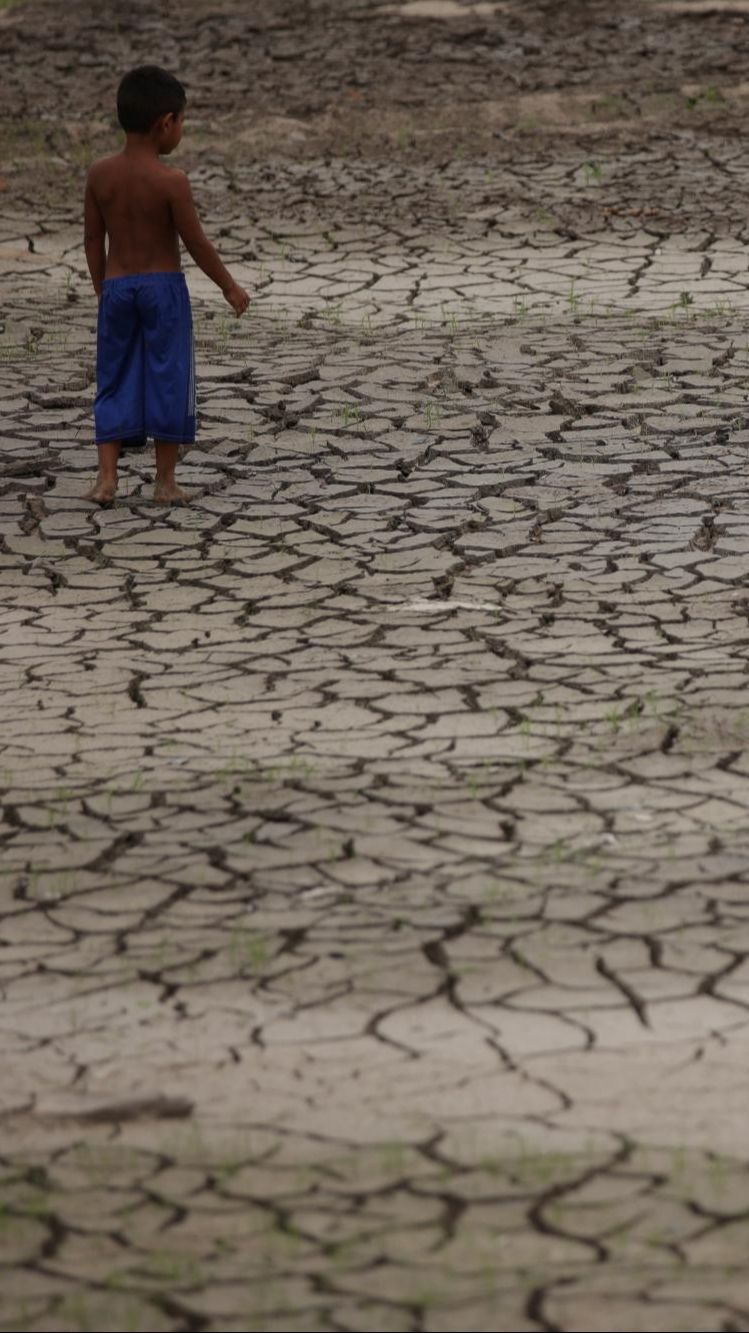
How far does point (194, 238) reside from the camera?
5773mm

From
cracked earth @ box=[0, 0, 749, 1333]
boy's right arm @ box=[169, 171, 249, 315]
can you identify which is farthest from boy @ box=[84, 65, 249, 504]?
cracked earth @ box=[0, 0, 749, 1333]

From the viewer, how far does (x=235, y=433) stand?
6840 mm

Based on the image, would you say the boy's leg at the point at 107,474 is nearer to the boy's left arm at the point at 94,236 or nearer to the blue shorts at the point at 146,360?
the blue shorts at the point at 146,360

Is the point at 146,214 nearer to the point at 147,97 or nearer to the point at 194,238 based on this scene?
the point at 194,238

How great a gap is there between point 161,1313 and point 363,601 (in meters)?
2.90

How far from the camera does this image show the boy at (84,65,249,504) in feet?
18.9

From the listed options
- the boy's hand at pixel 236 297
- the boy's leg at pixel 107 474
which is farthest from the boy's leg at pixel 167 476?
the boy's hand at pixel 236 297

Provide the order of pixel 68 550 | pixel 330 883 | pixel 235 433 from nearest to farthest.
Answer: pixel 330 883 < pixel 68 550 < pixel 235 433

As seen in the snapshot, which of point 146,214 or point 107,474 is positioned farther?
point 107,474

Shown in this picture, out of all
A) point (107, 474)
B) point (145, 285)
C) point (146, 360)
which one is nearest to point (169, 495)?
point (107, 474)

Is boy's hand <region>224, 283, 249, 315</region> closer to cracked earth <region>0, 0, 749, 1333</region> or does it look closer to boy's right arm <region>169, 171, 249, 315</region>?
boy's right arm <region>169, 171, 249, 315</region>

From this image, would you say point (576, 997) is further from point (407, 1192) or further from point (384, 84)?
point (384, 84)

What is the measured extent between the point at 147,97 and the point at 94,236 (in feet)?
1.50

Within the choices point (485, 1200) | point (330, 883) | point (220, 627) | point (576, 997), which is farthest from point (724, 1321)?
point (220, 627)
